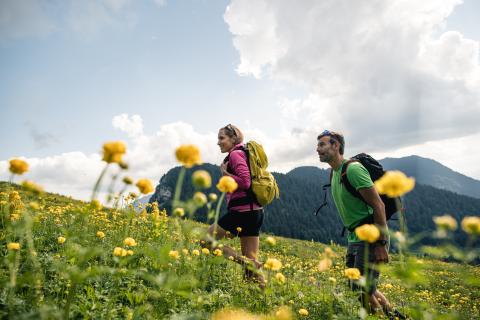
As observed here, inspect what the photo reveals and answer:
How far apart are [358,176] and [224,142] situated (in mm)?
2040

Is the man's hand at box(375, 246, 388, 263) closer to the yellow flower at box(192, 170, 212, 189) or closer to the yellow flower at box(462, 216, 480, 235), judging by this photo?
the yellow flower at box(462, 216, 480, 235)

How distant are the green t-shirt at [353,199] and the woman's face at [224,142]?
5.52 feet

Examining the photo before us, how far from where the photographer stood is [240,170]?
14.3ft

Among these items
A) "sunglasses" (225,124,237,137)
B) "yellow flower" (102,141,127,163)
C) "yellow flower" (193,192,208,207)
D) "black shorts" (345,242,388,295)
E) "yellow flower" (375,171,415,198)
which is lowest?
"black shorts" (345,242,388,295)

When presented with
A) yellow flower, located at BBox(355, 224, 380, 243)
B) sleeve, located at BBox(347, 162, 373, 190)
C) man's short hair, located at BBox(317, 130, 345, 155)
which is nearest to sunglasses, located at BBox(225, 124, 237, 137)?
man's short hair, located at BBox(317, 130, 345, 155)

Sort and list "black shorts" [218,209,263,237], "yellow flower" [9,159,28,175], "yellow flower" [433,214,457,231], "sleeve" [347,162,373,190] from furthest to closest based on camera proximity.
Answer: "black shorts" [218,209,263,237] < "sleeve" [347,162,373,190] < "yellow flower" [9,159,28,175] < "yellow flower" [433,214,457,231]

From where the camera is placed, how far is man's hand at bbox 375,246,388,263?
3.72 metres

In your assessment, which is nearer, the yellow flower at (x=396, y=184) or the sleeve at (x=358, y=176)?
the yellow flower at (x=396, y=184)

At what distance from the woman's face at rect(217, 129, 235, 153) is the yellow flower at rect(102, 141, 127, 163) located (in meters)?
3.09

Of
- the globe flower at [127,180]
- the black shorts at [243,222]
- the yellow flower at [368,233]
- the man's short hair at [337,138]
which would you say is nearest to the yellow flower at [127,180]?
the globe flower at [127,180]

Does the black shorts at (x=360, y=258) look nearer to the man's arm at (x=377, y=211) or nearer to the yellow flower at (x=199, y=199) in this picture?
the man's arm at (x=377, y=211)

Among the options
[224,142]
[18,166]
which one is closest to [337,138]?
[224,142]

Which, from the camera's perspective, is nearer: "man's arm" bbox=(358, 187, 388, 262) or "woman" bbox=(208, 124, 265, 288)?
"man's arm" bbox=(358, 187, 388, 262)

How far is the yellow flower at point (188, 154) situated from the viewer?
71.6 inches
